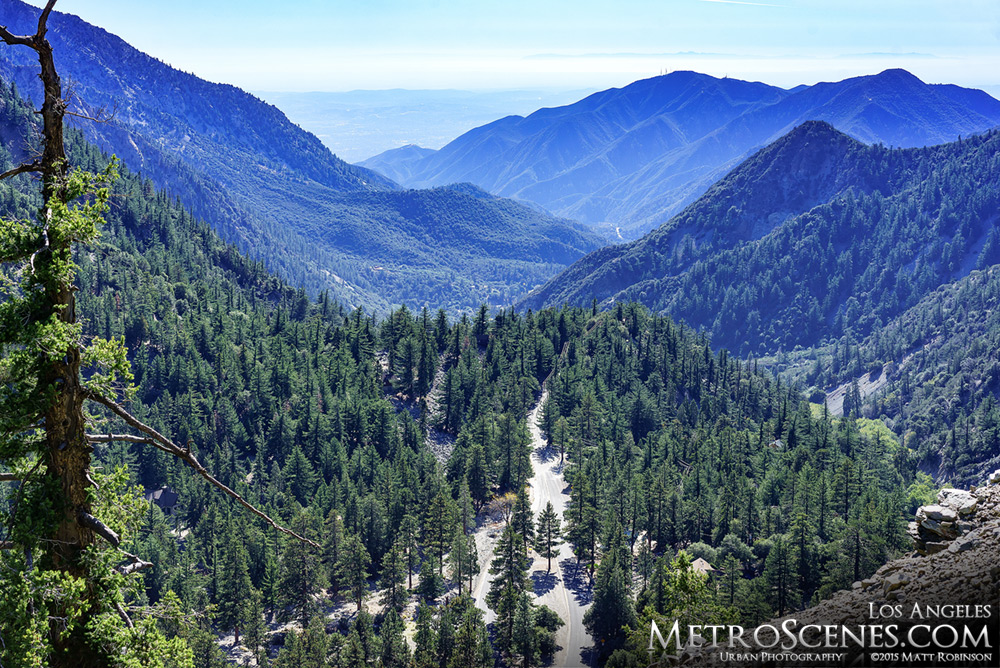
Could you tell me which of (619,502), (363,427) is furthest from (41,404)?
(363,427)

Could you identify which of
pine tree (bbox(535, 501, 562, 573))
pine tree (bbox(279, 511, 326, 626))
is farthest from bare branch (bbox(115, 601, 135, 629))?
pine tree (bbox(535, 501, 562, 573))

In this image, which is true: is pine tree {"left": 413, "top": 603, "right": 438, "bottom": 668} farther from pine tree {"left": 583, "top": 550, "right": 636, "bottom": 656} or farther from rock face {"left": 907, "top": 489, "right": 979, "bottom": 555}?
rock face {"left": 907, "top": 489, "right": 979, "bottom": 555}

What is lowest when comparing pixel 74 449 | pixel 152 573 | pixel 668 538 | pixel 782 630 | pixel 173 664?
pixel 152 573

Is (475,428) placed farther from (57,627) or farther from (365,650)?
(57,627)

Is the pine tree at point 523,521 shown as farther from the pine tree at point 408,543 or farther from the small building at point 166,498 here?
the small building at point 166,498

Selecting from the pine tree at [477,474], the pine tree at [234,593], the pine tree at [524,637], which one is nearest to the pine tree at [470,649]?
the pine tree at [524,637]

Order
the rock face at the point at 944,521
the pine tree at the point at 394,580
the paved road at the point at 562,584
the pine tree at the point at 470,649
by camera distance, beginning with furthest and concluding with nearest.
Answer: the pine tree at the point at 394,580, the paved road at the point at 562,584, the pine tree at the point at 470,649, the rock face at the point at 944,521

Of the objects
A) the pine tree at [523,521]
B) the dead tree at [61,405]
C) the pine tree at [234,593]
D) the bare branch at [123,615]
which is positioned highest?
the dead tree at [61,405]
